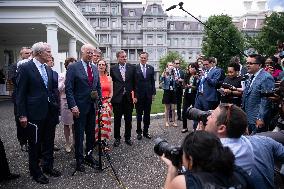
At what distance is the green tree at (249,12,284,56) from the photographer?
104ft

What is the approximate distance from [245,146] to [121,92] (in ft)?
16.9

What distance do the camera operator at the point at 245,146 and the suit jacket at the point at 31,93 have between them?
10.5 ft

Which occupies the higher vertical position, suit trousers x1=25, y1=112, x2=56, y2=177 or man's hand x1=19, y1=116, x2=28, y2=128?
man's hand x1=19, y1=116, x2=28, y2=128

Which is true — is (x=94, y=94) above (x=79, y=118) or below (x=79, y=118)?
above

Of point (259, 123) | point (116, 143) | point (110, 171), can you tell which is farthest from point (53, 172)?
point (259, 123)

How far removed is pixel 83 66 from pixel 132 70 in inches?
88.7

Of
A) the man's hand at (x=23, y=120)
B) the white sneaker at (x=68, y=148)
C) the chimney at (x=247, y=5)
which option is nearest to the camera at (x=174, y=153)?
the man's hand at (x=23, y=120)

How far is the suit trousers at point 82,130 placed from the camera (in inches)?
227

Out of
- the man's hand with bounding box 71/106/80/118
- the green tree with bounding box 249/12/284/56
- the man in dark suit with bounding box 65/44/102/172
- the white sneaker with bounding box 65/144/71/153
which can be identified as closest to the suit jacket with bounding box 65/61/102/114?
the man in dark suit with bounding box 65/44/102/172

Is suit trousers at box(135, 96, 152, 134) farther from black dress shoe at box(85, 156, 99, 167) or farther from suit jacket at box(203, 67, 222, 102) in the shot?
black dress shoe at box(85, 156, 99, 167)

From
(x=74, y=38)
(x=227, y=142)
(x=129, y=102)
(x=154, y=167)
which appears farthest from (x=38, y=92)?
(x=74, y=38)

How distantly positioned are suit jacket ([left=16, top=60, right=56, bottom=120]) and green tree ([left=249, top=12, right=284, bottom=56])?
28889 mm

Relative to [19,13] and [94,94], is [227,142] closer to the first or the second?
[94,94]

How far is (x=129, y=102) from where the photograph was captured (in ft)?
26.2
